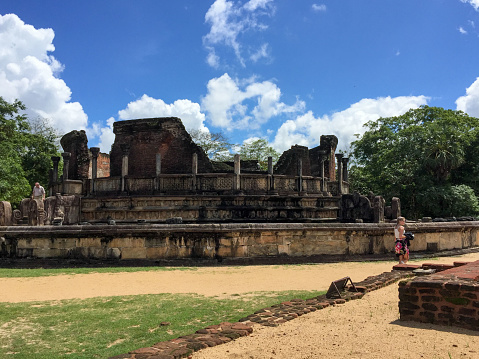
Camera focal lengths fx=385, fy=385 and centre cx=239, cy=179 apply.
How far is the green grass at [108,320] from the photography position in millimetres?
4008

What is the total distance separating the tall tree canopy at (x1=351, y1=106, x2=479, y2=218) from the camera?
24.8 m

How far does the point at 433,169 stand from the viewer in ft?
89.6

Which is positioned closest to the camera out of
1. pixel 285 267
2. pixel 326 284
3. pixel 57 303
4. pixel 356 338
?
pixel 356 338

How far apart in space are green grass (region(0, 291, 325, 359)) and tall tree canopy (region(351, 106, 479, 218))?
22007 millimetres

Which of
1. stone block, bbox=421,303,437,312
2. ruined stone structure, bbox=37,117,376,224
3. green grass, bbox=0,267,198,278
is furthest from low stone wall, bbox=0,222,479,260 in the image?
stone block, bbox=421,303,437,312

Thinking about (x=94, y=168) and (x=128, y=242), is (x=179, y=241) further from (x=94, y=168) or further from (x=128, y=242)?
(x=94, y=168)

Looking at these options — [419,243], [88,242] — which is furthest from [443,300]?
[88,242]

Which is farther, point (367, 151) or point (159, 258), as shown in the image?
point (367, 151)

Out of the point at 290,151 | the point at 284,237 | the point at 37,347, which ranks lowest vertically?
the point at 37,347

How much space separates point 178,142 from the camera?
2102 centimetres

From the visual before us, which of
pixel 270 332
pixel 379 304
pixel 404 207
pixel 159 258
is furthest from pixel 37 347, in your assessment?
pixel 404 207

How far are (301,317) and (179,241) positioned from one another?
5.68 metres

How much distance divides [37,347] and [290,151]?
17.7m

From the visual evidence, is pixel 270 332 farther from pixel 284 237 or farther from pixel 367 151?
pixel 367 151
